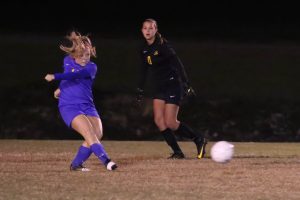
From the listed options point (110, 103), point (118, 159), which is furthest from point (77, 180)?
point (110, 103)

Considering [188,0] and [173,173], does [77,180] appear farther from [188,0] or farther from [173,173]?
[188,0]

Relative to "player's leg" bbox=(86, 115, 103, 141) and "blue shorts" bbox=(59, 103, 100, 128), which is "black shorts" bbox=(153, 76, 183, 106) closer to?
"player's leg" bbox=(86, 115, 103, 141)

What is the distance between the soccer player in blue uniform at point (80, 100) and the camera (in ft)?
29.5

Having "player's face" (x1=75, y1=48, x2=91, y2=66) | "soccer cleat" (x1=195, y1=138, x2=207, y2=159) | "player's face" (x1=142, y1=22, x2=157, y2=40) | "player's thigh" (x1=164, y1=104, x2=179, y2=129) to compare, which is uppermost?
"player's face" (x1=142, y1=22, x2=157, y2=40)

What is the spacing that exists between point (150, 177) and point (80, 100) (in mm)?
1355

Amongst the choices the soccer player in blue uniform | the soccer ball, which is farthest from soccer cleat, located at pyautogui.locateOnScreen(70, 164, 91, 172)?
the soccer ball

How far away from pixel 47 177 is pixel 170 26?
21180 mm

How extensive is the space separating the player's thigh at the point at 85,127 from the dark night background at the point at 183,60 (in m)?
7.85

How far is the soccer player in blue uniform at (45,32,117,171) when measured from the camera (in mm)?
9000

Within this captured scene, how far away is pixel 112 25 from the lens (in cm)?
2984

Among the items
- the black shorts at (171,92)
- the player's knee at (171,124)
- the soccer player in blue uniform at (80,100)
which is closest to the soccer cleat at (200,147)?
the player's knee at (171,124)

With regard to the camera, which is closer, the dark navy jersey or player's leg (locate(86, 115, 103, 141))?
player's leg (locate(86, 115, 103, 141))

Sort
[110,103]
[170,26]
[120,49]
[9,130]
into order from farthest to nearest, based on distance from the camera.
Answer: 1. [170,26]
2. [120,49]
3. [110,103]
4. [9,130]

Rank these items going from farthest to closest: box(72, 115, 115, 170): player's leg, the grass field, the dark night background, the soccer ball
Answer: the dark night background, the soccer ball, box(72, 115, 115, 170): player's leg, the grass field
